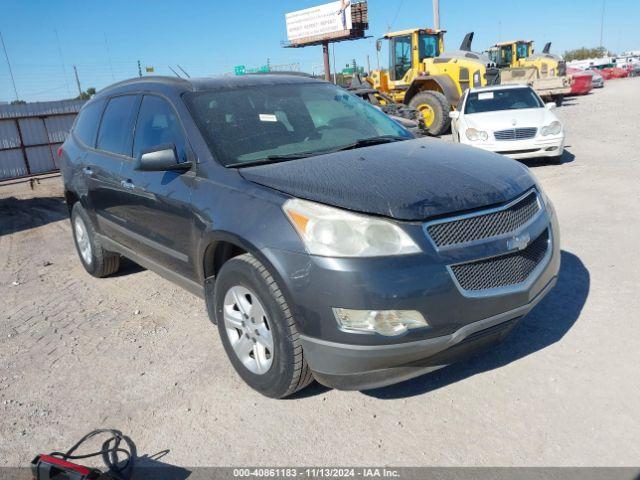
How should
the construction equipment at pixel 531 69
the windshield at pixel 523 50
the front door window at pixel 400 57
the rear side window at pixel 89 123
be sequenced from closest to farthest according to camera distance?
the rear side window at pixel 89 123, the front door window at pixel 400 57, the construction equipment at pixel 531 69, the windshield at pixel 523 50

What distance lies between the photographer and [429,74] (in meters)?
15.9

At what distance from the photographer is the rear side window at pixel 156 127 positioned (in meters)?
3.56

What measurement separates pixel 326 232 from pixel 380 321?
49 centimetres

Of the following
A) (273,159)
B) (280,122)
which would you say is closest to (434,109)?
(280,122)

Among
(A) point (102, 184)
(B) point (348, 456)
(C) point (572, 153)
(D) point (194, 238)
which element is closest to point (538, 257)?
(B) point (348, 456)

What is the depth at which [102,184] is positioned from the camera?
4.56 metres

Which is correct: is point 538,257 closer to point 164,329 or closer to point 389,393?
point 389,393

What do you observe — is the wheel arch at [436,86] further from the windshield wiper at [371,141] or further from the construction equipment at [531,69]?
the windshield wiper at [371,141]

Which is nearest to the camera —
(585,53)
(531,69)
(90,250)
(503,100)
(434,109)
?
(90,250)

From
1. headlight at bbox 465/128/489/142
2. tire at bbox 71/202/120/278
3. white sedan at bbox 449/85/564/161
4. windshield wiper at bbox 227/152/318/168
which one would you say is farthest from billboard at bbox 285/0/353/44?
windshield wiper at bbox 227/152/318/168

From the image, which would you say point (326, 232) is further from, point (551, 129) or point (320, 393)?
point (551, 129)

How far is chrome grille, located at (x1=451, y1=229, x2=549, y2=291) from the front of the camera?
256 cm

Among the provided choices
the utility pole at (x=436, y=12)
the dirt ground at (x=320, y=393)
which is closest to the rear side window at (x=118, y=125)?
the dirt ground at (x=320, y=393)

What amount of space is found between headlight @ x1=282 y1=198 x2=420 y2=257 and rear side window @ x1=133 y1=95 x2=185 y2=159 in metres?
1.32
